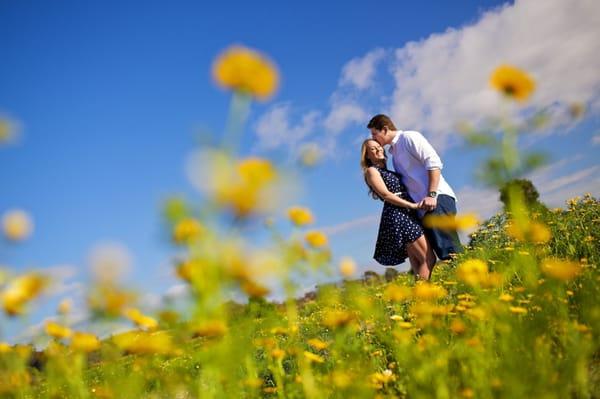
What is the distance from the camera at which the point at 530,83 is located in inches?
66.9

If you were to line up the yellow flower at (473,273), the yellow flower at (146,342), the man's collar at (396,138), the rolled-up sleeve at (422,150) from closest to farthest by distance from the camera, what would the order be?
the yellow flower at (146,342) < the yellow flower at (473,273) < the rolled-up sleeve at (422,150) < the man's collar at (396,138)

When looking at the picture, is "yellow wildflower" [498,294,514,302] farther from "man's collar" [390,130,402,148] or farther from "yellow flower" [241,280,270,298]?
"man's collar" [390,130,402,148]

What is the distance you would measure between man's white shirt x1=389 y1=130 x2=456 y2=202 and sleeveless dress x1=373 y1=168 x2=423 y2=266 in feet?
0.35

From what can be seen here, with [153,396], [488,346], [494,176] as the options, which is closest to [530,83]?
[494,176]

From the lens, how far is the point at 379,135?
15.5 feet

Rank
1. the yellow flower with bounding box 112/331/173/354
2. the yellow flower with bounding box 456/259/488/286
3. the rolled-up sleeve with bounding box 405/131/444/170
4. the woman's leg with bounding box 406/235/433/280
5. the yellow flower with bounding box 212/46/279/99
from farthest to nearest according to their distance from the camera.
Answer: the woman's leg with bounding box 406/235/433/280
the rolled-up sleeve with bounding box 405/131/444/170
the yellow flower with bounding box 456/259/488/286
the yellow flower with bounding box 112/331/173/354
the yellow flower with bounding box 212/46/279/99

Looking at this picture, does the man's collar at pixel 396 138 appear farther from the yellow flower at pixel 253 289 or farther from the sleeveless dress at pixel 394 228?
the yellow flower at pixel 253 289

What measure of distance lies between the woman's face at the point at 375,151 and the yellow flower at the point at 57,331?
346 cm

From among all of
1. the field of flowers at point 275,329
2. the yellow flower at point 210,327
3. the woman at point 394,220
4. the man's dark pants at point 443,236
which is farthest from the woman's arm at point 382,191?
the yellow flower at point 210,327

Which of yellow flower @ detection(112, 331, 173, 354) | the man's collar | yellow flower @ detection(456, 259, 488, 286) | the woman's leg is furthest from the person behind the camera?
the man's collar

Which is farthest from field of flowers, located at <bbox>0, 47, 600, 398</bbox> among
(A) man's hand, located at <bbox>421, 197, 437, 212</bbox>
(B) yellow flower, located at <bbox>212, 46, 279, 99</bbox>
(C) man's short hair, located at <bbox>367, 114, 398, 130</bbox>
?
(C) man's short hair, located at <bbox>367, 114, 398, 130</bbox>

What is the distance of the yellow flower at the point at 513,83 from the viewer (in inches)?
67.2

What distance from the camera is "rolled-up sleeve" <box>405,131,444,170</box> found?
443 centimetres

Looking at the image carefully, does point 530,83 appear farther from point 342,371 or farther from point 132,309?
point 132,309
